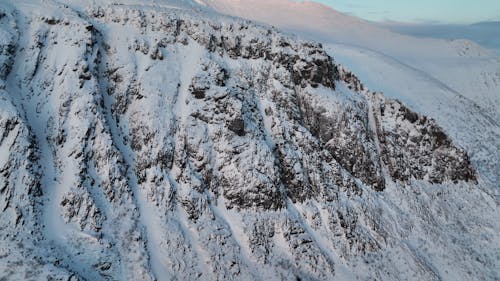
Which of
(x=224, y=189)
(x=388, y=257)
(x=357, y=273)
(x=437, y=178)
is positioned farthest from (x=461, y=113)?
(x=224, y=189)

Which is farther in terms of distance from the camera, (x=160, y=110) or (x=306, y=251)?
(x=160, y=110)

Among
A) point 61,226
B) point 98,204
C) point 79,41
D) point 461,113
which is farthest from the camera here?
point 461,113

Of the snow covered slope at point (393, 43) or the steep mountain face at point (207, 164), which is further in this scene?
the snow covered slope at point (393, 43)

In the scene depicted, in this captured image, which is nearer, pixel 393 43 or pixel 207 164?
pixel 207 164

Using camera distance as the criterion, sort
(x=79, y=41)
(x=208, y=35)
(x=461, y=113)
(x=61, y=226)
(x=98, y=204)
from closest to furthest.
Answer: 1. (x=61, y=226)
2. (x=98, y=204)
3. (x=79, y=41)
4. (x=208, y=35)
5. (x=461, y=113)

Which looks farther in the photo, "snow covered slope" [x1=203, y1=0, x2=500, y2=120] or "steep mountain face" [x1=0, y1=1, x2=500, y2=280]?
"snow covered slope" [x1=203, y1=0, x2=500, y2=120]

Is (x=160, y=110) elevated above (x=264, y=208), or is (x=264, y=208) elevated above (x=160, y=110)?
(x=160, y=110)

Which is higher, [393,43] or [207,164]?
[393,43]

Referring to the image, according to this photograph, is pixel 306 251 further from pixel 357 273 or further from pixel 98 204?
pixel 98 204
